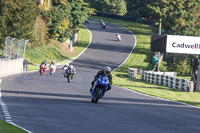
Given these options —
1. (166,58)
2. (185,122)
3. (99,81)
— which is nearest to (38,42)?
(166,58)

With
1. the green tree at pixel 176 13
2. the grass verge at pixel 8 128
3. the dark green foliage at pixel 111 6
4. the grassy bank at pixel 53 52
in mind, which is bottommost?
the grass verge at pixel 8 128

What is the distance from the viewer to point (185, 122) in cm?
1341

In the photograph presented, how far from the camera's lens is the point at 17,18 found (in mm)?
53250

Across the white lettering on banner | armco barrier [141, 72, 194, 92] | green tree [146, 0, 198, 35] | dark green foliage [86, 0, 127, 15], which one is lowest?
armco barrier [141, 72, 194, 92]

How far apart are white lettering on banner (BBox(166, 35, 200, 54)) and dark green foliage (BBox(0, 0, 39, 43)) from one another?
21.2 meters

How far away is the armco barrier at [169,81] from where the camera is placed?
37.4 meters

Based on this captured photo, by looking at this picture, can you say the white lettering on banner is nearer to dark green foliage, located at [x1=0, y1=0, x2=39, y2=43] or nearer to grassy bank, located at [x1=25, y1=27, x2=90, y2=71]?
grassy bank, located at [x1=25, y1=27, x2=90, y2=71]

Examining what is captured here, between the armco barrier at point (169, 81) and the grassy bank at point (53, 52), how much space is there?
1477 centimetres

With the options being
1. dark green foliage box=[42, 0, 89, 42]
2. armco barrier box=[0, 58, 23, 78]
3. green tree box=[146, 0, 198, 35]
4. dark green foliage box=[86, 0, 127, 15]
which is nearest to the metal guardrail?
armco barrier box=[0, 58, 23, 78]

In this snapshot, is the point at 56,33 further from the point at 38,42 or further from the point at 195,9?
the point at 195,9

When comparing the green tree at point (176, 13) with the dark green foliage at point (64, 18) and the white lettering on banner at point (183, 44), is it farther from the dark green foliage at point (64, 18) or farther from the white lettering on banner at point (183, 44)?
the white lettering on banner at point (183, 44)

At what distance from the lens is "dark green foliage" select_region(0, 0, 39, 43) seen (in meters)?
52.5

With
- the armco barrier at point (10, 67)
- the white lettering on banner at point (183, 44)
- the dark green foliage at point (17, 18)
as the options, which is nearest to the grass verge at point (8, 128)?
the armco barrier at point (10, 67)

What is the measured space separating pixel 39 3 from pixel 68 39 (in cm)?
1065
